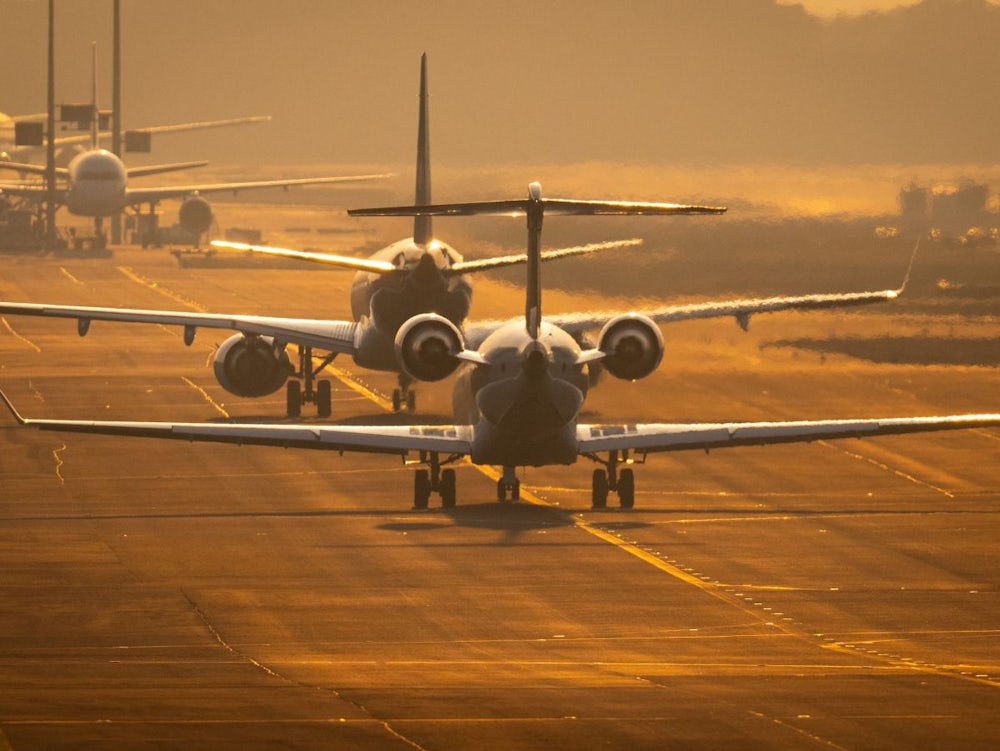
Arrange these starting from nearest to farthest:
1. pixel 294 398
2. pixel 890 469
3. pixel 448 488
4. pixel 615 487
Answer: pixel 448 488 < pixel 615 487 < pixel 890 469 < pixel 294 398

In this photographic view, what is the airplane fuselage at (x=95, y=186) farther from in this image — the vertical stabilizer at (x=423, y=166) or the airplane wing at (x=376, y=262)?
the airplane wing at (x=376, y=262)

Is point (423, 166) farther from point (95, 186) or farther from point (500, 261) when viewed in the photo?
point (95, 186)

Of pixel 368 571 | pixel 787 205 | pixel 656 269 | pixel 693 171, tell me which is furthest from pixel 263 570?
pixel 693 171

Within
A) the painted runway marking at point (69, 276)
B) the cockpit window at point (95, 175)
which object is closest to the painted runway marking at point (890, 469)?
the painted runway marking at point (69, 276)

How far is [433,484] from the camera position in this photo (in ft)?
189

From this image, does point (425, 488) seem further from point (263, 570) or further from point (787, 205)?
point (787, 205)

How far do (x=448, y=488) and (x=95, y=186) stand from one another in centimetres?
11781

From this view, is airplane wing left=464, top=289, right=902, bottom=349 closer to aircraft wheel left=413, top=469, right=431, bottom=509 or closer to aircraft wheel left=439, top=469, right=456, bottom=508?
aircraft wheel left=413, top=469, right=431, bottom=509

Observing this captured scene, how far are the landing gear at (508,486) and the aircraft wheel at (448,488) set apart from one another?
113 centimetres

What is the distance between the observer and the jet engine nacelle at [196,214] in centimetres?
17325

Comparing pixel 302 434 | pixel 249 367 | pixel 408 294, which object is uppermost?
pixel 408 294

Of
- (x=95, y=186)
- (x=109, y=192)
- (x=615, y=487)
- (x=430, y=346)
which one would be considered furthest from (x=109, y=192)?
(x=430, y=346)

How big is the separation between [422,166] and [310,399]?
7386mm

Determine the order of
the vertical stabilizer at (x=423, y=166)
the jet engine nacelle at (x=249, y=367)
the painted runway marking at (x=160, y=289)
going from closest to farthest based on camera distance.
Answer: the vertical stabilizer at (x=423, y=166) → the jet engine nacelle at (x=249, y=367) → the painted runway marking at (x=160, y=289)
